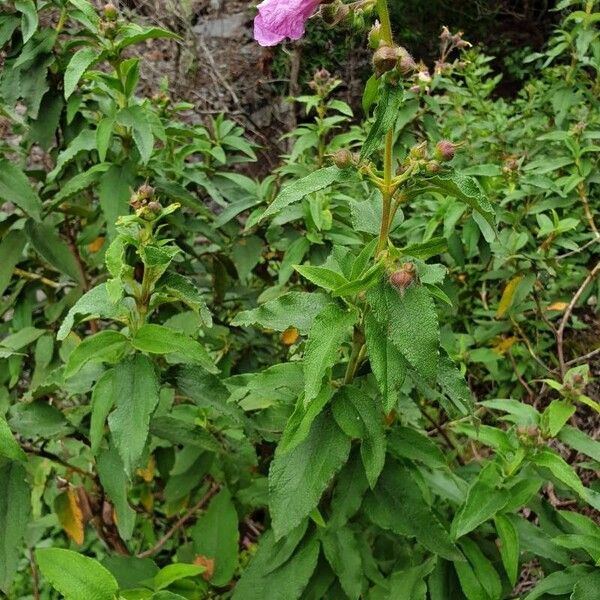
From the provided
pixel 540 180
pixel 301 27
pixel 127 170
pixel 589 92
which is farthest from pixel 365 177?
pixel 589 92

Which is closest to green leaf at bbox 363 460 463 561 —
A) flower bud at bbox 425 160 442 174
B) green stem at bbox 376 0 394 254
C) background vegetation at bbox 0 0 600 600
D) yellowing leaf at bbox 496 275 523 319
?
background vegetation at bbox 0 0 600 600

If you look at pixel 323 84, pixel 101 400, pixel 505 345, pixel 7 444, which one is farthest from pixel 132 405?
pixel 505 345

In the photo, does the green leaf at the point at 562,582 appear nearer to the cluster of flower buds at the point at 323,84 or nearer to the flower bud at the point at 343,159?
the flower bud at the point at 343,159

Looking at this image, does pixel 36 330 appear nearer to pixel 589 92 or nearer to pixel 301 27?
pixel 301 27

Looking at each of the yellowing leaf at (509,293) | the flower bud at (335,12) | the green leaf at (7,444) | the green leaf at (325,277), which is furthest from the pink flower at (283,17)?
the yellowing leaf at (509,293)

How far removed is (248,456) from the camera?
1.42 m

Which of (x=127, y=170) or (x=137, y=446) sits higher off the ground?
(x=127, y=170)

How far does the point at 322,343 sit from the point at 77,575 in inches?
18.8

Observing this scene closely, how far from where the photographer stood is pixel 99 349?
A: 110 cm

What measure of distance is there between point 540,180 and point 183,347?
132 centimetres

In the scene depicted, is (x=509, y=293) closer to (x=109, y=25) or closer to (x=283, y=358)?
(x=283, y=358)

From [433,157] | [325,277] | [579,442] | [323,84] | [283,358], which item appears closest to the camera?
[433,157]

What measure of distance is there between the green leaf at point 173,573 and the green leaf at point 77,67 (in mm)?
940

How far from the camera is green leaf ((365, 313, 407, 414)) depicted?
91 cm
